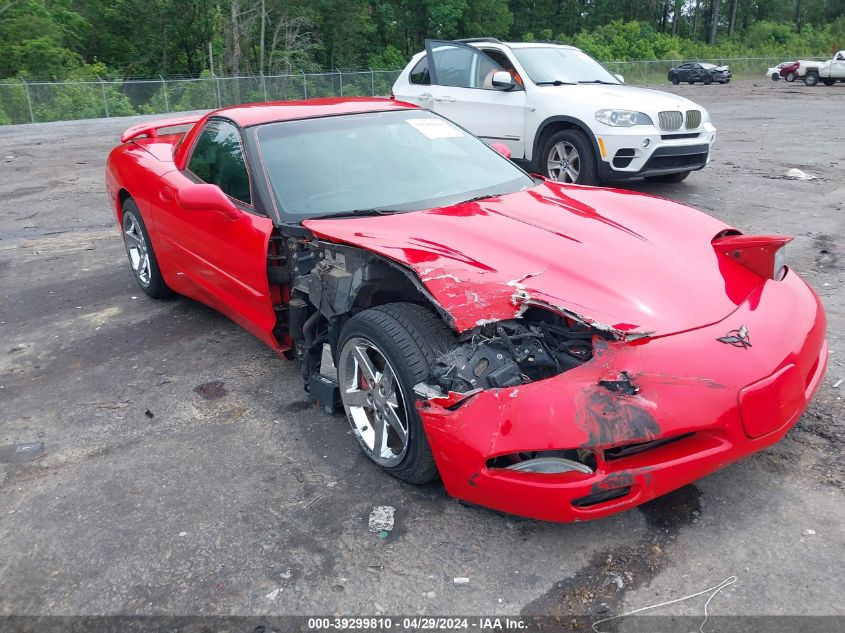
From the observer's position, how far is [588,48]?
4325cm

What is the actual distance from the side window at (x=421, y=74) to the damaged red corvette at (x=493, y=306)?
5185mm

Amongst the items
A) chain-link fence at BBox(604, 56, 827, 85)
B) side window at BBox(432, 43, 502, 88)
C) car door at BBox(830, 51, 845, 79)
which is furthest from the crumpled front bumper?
chain-link fence at BBox(604, 56, 827, 85)

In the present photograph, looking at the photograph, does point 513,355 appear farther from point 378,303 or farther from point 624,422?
point 378,303

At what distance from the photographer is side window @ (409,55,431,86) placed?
30.3 feet

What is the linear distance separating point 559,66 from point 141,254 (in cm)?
563

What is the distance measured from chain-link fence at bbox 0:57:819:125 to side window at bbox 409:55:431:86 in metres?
17.2

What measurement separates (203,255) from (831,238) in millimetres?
5278

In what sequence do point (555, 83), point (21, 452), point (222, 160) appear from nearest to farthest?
1. point (21, 452)
2. point (222, 160)
3. point (555, 83)

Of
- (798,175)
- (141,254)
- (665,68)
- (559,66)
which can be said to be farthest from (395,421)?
(665,68)

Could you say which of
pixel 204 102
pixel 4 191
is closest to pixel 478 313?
pixel 4 191

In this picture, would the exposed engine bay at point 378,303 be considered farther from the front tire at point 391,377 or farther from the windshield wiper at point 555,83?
the windshield wiper at point 555,83

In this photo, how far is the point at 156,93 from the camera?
24453 millimetres

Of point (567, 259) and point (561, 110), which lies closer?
point (567, 259)

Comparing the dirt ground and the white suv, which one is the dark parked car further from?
the dirt ground
